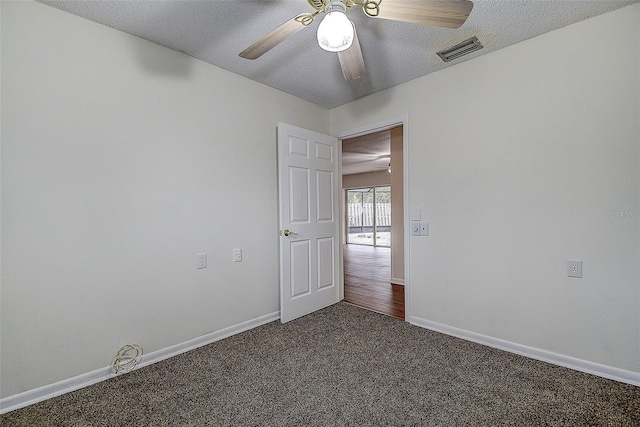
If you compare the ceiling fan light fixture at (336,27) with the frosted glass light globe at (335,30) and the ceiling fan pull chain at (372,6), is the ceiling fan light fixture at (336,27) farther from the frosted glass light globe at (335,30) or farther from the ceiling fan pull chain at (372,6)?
the ceiling fan pull chain at (372,6)

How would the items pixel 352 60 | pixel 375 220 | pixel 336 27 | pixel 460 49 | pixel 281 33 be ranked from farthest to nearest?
pixel 375 220
pixel 460 49
pixel 352 60
pixel 281 33
pixel 336 27

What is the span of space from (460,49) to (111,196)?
2.90 metres

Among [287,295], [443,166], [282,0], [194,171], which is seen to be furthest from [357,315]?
[282,0]

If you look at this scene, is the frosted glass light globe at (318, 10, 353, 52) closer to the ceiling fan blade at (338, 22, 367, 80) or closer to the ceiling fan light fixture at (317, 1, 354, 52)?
the ceiling fan light fixture at (317, 1, 354, 52)

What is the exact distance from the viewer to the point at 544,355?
7.04 feet

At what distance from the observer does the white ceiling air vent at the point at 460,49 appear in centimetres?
221

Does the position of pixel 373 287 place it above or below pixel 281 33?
below

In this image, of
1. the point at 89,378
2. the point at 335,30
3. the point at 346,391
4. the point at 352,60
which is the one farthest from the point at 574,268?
the point at 89,378

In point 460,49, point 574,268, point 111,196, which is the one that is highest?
point 460,49

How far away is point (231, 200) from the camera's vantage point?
2684 mm

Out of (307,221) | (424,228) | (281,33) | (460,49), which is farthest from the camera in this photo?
(307,221)

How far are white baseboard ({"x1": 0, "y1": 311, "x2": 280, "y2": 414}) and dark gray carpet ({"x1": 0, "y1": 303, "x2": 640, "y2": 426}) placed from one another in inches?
2.4

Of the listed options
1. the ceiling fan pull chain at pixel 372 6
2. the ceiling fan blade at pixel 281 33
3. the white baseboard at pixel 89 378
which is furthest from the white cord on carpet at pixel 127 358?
the ceiling fan pull chain at pixel 372 6

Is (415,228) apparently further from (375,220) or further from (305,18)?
(375,220)
